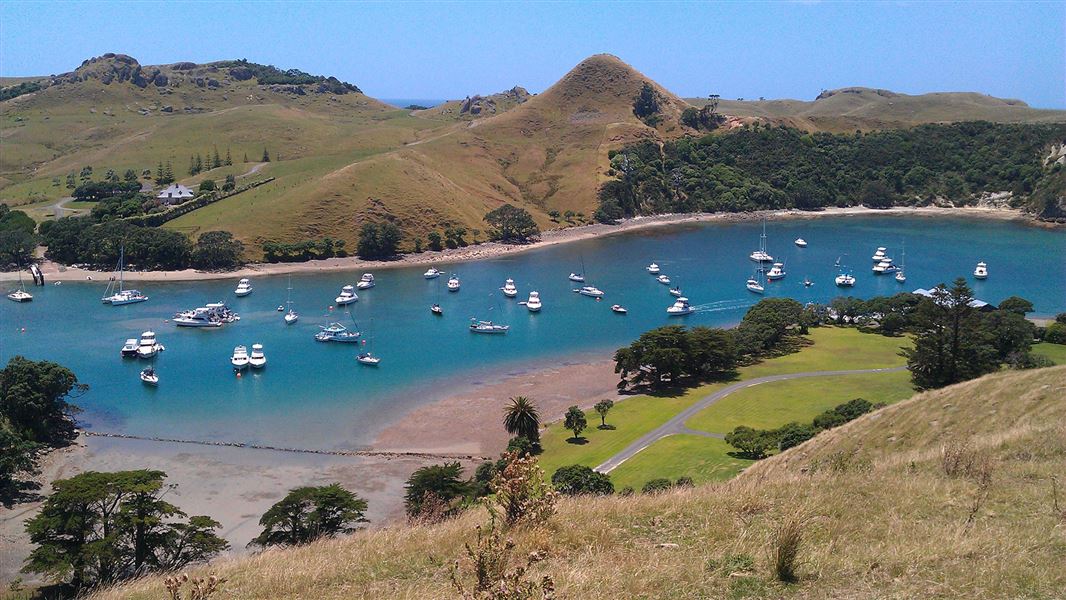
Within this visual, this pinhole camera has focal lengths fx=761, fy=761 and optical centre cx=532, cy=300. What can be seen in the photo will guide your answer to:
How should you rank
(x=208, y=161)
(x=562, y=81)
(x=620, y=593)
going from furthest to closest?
(x=562, y=81)
(x=208, y=161)
(x=620, y=593)

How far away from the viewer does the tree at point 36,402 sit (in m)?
38.0

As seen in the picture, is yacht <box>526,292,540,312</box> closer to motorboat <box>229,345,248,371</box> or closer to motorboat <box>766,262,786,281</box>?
motorboat <box>229,345,248,371</box>

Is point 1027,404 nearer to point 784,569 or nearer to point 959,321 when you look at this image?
point 784,569

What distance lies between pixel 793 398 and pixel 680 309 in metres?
23.7

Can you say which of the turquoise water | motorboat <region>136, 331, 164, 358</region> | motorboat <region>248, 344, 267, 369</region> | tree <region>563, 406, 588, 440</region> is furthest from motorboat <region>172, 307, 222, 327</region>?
tree <region>563, 406, 588, 440</region>

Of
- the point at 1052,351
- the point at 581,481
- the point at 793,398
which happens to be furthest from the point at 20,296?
the point at 1052,351

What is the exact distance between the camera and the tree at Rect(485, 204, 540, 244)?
101 metres

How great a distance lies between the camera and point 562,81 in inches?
6427

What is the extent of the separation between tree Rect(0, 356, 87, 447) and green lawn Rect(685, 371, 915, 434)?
32821 mm

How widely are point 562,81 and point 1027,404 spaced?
152 m

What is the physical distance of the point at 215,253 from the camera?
268 feet

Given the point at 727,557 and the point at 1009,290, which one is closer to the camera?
the point at 727,557

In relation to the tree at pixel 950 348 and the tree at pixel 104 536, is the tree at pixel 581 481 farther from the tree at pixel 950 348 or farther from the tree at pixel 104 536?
the tree at pixel 950 348

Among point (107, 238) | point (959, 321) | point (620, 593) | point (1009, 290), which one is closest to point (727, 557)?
point (620, 593)
